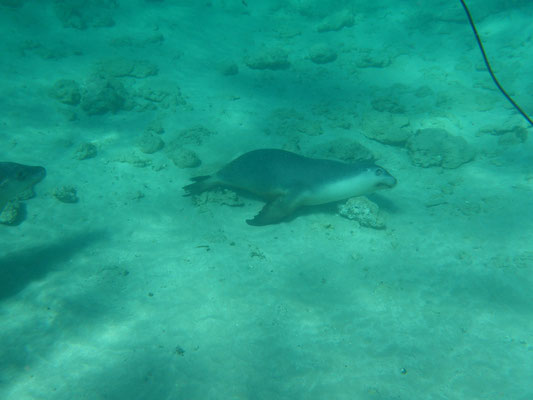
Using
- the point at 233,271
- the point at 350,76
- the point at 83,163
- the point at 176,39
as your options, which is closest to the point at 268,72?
the point at 350,76

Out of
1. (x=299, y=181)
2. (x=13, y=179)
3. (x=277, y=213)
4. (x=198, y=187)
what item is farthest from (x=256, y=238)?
(x=13, y=179)

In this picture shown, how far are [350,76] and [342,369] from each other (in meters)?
8.55

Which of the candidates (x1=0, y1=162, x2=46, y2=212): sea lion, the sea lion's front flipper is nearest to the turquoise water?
the sea lion's front flipper

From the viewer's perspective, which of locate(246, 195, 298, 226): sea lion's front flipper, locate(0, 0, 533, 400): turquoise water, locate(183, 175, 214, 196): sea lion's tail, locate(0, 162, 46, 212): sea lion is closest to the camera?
locate(0, 0, 533, 400): turquoise water

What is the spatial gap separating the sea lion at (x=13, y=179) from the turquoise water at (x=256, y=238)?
51 centimetres

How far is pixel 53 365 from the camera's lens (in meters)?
2.69

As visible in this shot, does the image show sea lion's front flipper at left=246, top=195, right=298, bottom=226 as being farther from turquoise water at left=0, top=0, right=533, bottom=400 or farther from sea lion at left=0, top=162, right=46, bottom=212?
sea lion at left=0, top=162, right=46, bottom=212

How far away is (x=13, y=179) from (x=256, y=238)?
3507mm

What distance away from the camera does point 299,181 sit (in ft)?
14.3

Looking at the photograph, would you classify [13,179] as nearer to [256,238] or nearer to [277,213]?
[256,238]

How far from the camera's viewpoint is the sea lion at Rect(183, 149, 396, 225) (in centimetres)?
432

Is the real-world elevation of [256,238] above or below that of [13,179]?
below

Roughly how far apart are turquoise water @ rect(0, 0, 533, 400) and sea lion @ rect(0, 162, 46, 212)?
51 centimetres

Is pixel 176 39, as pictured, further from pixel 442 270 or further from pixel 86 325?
pixel 442 270
